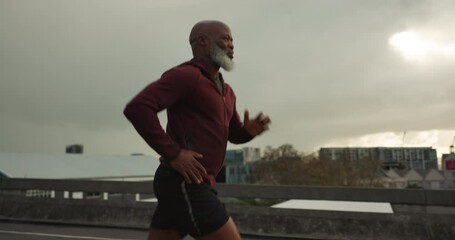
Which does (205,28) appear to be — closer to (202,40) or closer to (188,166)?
(202,40)

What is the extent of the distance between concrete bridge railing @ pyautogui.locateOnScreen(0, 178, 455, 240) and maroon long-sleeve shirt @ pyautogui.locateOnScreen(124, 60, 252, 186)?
602 cm

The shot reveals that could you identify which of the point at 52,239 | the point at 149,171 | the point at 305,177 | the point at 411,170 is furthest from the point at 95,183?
the point at 411,170

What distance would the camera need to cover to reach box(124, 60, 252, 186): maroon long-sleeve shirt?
1956 mm

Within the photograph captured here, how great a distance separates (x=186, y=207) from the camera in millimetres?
2082

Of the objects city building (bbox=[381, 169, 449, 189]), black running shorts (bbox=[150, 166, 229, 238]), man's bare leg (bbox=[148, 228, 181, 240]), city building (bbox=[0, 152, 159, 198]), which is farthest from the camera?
city building (bbox=[381, 169, 449, 189])

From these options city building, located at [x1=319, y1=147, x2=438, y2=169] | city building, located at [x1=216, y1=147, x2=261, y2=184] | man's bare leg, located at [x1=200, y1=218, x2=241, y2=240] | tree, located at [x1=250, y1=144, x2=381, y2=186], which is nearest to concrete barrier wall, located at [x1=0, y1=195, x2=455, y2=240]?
man's bare leg, located at [x1=200, y1=218, x2=241, y2=240]

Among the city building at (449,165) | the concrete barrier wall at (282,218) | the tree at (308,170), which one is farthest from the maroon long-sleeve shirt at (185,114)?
the tree at (308,170)

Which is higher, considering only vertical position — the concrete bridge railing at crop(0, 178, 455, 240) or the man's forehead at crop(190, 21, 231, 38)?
the man's forehead at crop(190, 21, 231, 38)

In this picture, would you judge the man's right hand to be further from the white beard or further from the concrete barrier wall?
the concrete barrier wall

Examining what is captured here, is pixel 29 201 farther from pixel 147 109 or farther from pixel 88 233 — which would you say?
pixel 147 109

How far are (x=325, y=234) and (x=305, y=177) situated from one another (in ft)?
181

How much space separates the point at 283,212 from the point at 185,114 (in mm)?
6878

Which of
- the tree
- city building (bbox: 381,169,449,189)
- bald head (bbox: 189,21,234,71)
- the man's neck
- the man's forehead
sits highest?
the man's forehead

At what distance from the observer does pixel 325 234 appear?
26.6ft
